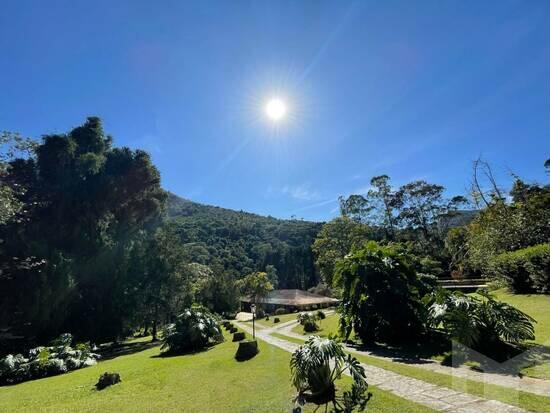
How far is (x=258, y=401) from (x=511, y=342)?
6.68 meters

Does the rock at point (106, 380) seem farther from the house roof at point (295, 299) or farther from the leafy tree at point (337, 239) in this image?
the house roof at point (295, 299)

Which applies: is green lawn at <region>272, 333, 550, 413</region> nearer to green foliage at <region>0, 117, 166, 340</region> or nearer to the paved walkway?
the paved walkway

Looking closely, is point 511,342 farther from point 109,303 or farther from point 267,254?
point 267,254

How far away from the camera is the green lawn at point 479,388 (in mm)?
5141

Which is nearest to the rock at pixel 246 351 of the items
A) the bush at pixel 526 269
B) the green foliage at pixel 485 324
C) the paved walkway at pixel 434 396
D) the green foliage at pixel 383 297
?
the green foliage at pixel 383 297

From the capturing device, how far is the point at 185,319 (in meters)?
18.1

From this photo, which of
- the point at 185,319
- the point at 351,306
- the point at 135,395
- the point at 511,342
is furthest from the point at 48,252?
the point at 511,342

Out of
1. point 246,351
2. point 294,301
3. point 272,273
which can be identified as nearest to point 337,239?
point 294,301

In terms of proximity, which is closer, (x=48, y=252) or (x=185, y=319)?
(x=185, y=319)

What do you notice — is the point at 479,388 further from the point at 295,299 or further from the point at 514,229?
the point at 295,299

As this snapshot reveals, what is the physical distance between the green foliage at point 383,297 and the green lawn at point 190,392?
306cm

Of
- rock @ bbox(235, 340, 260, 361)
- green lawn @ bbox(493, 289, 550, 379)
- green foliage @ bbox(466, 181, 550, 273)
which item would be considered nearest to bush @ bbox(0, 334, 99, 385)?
rock @ bbox(235, 340, 260, 361)

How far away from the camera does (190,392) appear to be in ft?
27.5

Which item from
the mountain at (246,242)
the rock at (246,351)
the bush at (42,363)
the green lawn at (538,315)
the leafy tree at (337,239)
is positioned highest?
the mountain at (246,242)
